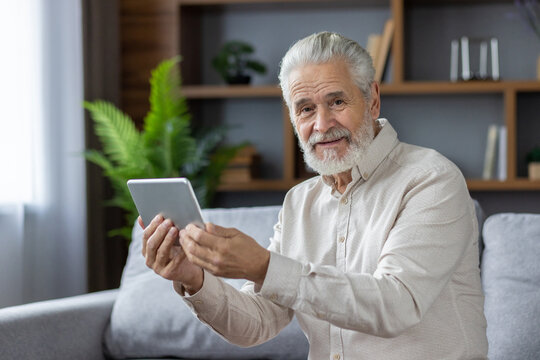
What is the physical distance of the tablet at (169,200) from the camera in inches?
49.8

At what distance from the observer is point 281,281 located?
1.24 m

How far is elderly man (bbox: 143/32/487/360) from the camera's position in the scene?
4.10 feet

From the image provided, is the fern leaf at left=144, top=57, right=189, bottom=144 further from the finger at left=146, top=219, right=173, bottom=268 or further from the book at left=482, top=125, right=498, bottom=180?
the finger at left=146, top=219, right=173, bottom=268

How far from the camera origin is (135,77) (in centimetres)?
372

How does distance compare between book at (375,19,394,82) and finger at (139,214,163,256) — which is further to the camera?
book at (375,19,394,82)

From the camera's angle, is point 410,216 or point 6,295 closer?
point 410,216

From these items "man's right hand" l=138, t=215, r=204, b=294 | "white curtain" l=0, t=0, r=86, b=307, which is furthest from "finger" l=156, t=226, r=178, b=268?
"white curtain" l=0, t=0, r=86, b=307

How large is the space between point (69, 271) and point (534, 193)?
2113 millimetres

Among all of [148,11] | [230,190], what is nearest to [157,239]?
[230,190]

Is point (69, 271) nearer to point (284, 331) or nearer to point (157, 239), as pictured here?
point (284, 331)

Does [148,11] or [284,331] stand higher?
[148,11]

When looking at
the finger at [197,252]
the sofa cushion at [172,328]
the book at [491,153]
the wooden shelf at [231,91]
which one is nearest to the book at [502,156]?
the book at [491,153]

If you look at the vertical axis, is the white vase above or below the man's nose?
below

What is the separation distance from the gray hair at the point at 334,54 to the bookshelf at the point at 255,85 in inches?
74.2
